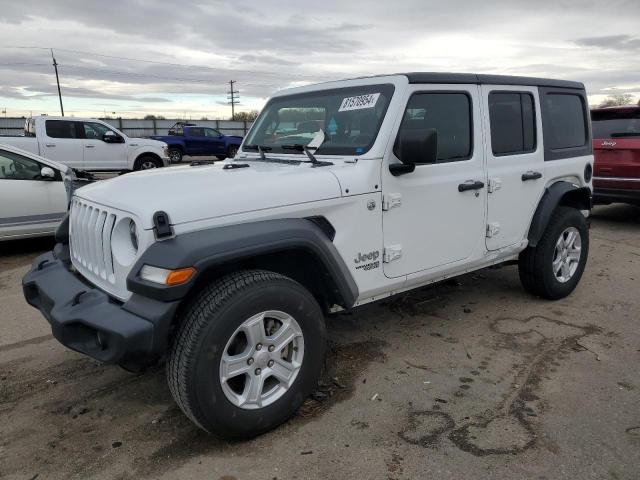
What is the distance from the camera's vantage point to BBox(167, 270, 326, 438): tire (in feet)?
8.18

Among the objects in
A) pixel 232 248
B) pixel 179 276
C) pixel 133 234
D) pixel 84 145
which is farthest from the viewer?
pixel 84 145

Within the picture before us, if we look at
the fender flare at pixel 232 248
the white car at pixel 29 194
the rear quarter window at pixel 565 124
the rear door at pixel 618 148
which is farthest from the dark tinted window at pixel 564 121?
the white car at pixel 29 194

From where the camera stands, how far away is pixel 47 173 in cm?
678

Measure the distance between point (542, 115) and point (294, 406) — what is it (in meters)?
3.28

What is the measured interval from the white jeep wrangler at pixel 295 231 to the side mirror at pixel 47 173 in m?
3.75

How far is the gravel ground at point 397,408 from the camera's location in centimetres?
259

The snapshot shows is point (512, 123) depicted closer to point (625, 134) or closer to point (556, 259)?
point (556, 259)

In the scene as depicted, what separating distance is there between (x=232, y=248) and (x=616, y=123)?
298 inches

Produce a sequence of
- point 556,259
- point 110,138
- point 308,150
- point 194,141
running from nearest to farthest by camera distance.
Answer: point 308,150, point 556,259, point 110,138, point 194,141

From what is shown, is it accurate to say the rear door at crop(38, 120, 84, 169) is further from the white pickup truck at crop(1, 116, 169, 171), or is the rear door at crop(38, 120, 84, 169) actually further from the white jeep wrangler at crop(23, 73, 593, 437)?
the white jeep wrangler at crop(23, 73, 593, 437)

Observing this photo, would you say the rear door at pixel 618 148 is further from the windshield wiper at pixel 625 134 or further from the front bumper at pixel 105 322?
the front bumper at pixel 105 322

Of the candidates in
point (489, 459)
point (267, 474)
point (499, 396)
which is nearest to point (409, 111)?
point (499, 396)

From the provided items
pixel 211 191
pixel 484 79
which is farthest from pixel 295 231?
pixel 484 79

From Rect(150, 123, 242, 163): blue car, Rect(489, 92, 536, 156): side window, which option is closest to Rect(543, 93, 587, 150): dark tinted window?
Rect(489, 92, 536, 156): side window
